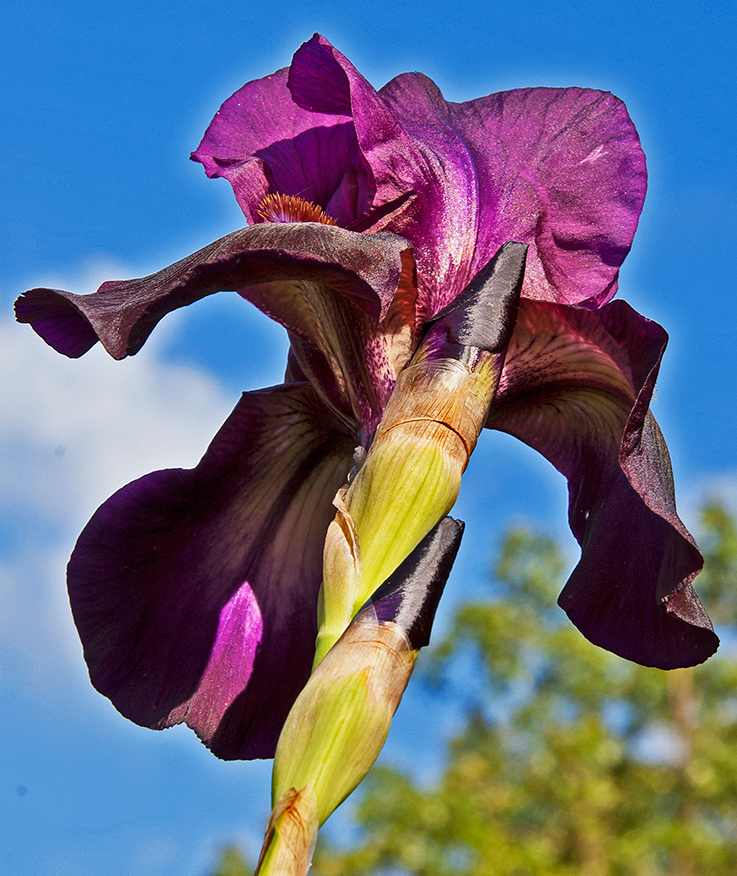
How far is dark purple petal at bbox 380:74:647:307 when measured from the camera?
4.37 feet

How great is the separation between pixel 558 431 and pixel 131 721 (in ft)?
2.36

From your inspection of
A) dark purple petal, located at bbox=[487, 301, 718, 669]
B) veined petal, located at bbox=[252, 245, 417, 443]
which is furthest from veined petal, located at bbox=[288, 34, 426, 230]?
dark purple petal, located at bbox=[487, 301, 718, 669]

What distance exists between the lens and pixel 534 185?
A: 1.41m

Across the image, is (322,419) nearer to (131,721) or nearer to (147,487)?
(147,487)

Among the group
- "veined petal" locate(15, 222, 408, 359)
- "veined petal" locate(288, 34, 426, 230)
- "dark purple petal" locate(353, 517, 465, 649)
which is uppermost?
"veined petal" locate(288, 34, 426, 230)

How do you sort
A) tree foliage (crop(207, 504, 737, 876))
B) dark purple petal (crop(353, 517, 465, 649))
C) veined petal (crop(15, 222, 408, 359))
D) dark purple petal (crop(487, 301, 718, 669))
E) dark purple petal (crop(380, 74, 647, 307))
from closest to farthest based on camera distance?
dark purple petal (crop(353, 517, 465, 649)) < veined petal (crop(15, 222, 408, 359)) < dark purple petal (crop(487, 301, 718, 669)) < dark purple petal (crop(380, 74, 647, 307)) < tree foliage (crop(207, 504, 737, 876))

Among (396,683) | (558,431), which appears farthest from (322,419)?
(396,683)

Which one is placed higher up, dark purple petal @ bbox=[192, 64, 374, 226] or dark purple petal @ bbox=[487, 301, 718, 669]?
dark purple petal @ bbox=[192, 64, 374, 226]

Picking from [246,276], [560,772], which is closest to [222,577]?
[246,276]

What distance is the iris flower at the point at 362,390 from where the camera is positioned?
124cm

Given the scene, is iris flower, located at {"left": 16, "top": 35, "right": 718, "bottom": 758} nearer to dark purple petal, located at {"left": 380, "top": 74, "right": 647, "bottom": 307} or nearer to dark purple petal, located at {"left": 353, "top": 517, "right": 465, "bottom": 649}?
dark purple petal, located at {"left": 380, "top": 74, "right": 647, "bottom": 307}

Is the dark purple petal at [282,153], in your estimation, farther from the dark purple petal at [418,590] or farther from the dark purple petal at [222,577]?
the dark purple petal at [418,590]

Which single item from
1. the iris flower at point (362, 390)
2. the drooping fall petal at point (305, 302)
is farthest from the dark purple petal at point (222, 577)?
the drooping fall petal at point (305, 302)

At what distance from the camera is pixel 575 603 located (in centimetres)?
139
